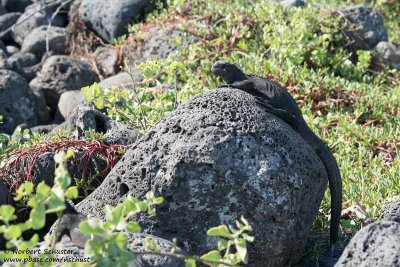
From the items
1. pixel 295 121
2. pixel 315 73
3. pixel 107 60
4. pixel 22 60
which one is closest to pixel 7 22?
pixel 22 60

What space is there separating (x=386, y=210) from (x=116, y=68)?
533 centimetres

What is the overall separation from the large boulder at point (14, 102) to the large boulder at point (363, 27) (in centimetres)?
439

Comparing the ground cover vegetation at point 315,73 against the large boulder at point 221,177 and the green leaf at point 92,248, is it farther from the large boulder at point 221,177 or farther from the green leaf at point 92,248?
the green leaf at point 92,248

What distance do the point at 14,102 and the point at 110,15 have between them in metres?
2.46

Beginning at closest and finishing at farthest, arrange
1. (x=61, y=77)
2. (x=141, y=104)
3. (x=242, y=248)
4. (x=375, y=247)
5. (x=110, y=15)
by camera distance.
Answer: (x=242, y=248) < (x=375, y=247) < (x=141, y=104) < (x=61, y=77) < (x=110, y=15)

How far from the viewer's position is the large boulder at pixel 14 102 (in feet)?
21.0

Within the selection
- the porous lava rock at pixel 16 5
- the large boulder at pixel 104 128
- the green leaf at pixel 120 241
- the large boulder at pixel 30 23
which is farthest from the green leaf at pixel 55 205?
the porous lava rock at pixel 16 5

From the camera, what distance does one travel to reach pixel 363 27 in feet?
24.2

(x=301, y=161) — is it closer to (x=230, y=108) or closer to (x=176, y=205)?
(x=230, y=108)

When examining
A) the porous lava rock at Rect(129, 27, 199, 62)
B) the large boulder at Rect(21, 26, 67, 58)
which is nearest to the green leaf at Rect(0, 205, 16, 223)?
the porous lava rock at Rect(129, 27, 199, 62)

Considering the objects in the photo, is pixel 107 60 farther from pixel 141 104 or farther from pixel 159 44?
pixel 141 104

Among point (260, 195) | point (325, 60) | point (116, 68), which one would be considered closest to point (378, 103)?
point (325, 60)

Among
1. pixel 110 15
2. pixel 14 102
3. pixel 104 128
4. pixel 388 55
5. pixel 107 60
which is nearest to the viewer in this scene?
pixel 104 128

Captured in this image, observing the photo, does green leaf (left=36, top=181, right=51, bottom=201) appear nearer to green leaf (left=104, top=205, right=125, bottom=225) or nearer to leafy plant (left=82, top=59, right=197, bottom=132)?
green leaf (left=104, top=205, right=125, bottom=225)
